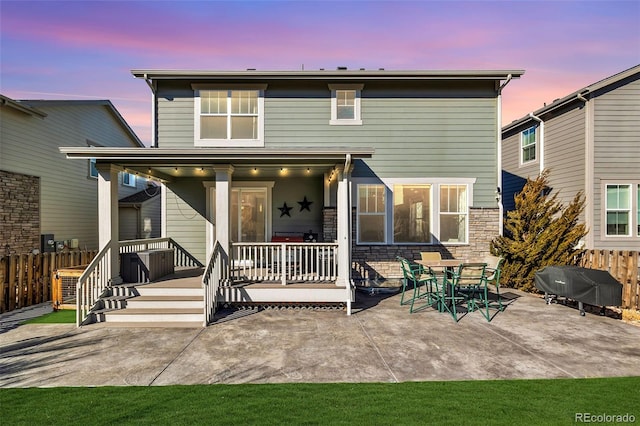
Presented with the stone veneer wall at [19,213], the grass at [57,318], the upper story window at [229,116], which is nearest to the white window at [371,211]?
the upper story window at [229,116]

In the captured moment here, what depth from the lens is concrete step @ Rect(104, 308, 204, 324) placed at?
594 cm

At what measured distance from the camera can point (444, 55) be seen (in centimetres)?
1096

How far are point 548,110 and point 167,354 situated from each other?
1321 centimetres

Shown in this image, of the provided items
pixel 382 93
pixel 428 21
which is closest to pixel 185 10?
pixel 382 93

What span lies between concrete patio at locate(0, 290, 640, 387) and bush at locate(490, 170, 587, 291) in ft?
7.29

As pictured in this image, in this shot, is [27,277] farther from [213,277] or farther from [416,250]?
[416,250]

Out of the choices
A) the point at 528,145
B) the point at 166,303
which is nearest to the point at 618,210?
the point at 528,145

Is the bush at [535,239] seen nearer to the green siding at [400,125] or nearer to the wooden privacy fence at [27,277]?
the green siding at [400,125]

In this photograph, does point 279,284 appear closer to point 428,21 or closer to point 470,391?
point 470,391

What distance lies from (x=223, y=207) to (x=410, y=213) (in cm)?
555

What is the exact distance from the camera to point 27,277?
714 centimetres

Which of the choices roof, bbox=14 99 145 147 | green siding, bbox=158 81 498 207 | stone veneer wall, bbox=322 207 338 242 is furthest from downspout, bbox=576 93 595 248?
roof, bbox=14 99 145 147

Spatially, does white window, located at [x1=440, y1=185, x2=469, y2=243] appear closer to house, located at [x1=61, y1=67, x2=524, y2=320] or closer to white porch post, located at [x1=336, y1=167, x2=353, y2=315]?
house, located at [x1=61, y1=67, x2=524, y2=320]

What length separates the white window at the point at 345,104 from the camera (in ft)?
30.4
